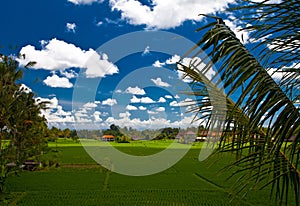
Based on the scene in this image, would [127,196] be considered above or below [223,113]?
below

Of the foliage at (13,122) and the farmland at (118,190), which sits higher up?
the foliage at (13,122)

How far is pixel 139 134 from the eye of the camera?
48.2 ft

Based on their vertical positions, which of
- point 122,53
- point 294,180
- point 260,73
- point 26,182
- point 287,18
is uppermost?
point 122,53

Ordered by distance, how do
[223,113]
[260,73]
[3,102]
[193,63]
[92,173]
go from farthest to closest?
[92,173]
[3,102]
[223,113]
[193,63]
[260,73]

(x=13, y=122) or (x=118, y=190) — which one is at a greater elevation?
(x=13, y=122)

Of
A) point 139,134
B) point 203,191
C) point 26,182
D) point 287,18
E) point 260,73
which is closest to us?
point 287,18

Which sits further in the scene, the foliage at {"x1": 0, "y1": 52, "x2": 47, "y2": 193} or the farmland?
the farmland

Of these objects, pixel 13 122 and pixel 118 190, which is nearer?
pixel 13 122

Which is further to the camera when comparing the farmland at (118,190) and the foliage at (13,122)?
the farmland at (118,190)

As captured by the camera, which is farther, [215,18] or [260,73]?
[215,18]

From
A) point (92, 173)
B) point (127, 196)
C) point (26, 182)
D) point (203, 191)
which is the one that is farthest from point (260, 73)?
point (92, 173)

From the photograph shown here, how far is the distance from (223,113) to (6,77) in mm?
3490

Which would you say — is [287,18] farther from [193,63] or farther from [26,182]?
[26,182]

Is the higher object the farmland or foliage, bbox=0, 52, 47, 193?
foliage, bbox=0, 52, 47, 193
